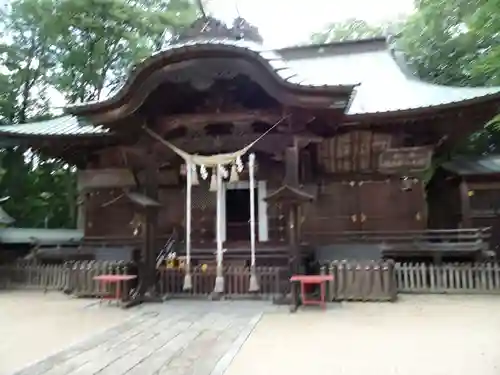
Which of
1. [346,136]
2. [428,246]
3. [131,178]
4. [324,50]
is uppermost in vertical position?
[324,50]

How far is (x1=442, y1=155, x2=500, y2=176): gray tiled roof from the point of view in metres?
14.0

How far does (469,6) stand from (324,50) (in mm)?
5455

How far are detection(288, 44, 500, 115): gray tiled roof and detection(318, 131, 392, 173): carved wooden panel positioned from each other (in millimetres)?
845

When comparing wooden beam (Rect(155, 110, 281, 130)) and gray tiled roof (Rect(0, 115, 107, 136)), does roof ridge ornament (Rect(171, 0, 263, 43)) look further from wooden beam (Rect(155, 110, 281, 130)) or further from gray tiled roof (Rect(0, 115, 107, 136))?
gray tiled roof (Rect(0, 115, 107, 136))

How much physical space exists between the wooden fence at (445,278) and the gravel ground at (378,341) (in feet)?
4.93

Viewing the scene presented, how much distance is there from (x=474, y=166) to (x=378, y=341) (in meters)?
10.9

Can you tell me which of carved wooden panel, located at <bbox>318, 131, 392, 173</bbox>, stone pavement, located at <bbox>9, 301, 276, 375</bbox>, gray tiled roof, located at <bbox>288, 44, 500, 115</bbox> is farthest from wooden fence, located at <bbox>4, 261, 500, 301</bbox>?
gray tiled roof, located at <bbox>288, 44, 500, 115</bbox>

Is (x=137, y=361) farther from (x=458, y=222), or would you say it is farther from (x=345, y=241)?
(x=458, y=222)

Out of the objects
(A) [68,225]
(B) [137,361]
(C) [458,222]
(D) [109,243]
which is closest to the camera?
(B) [137,361]

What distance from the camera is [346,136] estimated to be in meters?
11.7

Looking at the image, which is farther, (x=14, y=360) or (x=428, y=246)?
(x=428, y=246)

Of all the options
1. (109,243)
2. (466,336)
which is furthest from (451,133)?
(109,243)

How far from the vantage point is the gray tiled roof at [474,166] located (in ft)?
45.8

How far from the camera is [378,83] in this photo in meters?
13.8
